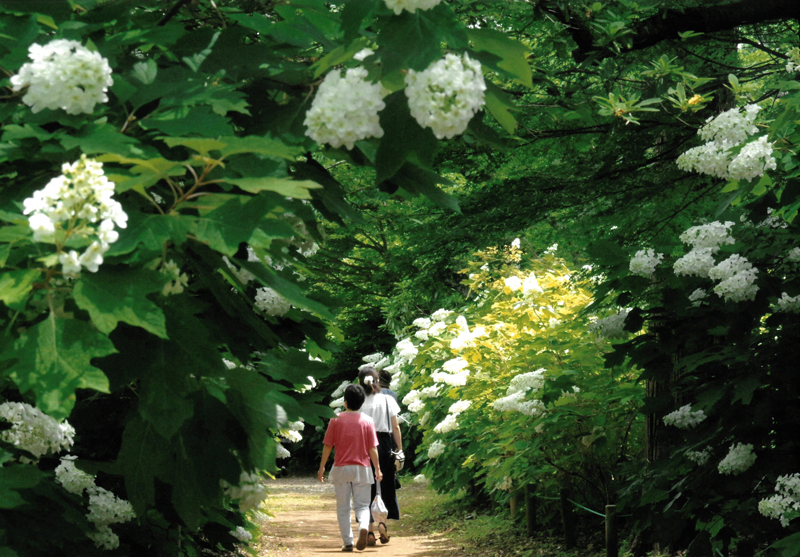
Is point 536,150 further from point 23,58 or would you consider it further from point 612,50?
point 23,58

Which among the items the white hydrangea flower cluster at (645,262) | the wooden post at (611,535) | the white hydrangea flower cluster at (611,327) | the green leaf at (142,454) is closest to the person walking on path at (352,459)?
the wooden post at (611,535)

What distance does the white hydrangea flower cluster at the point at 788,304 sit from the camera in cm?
468

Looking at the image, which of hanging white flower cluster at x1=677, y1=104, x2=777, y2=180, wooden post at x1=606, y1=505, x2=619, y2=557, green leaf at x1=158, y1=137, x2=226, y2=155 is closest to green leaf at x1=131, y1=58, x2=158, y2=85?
green leaf at x1=158, y1=137, x2=226, y2=155

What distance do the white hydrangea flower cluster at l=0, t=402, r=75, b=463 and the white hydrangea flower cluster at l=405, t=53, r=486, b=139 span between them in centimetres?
200

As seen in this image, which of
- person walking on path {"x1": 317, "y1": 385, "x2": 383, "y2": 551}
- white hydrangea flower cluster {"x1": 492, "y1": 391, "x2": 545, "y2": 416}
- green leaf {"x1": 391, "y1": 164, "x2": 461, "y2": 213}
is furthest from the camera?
person walking on path {"x1": 317, "y1": 385, "x2": 383, "y2": 551}

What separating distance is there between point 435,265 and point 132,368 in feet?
19.2

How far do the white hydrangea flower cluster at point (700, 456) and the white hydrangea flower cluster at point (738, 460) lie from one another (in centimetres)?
32

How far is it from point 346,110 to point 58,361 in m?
0.78

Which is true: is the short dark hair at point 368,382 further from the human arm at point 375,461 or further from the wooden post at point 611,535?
the wooden post at point 611,535

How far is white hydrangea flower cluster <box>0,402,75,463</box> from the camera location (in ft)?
10.1

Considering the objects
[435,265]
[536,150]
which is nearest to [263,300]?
[536,150]

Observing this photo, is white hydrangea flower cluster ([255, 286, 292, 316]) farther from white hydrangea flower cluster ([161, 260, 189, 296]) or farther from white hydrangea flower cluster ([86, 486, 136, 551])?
white hydrangea flower cluster ([86, 486, 136, 551])

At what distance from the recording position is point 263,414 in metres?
2.05

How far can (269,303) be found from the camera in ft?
8.54
